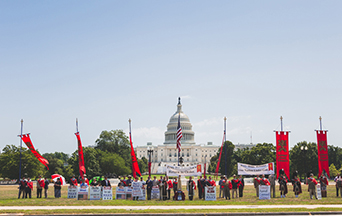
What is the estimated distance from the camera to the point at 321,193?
86.1ft

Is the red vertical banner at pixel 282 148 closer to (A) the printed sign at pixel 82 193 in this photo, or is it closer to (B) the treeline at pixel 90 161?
(A) the printed sign at pixel 82 193

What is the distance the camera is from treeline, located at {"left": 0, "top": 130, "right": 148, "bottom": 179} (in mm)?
67625

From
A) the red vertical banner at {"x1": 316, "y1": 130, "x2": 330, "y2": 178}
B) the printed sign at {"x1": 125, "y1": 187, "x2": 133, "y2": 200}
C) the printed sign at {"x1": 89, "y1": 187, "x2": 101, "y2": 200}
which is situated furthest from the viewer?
the red vertical banner at {"x1": 316, "y1": 130, "x2": 330, "y2": 178}

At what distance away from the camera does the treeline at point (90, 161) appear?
222ft

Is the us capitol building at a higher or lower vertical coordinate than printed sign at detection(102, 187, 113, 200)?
higher

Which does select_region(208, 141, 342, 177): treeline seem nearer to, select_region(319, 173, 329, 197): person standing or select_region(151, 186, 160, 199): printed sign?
select_region(319, 173, 329, 197): person standing

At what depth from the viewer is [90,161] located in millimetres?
77688

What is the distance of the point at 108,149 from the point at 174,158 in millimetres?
100536

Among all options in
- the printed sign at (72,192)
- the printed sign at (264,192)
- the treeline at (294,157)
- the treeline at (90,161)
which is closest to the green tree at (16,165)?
the treeline at (90,161)

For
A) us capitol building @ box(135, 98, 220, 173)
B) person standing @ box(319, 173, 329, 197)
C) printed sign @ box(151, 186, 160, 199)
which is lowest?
printed sign @ box(151, 186, 160, 199)

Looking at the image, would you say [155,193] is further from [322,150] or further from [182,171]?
[322,150]

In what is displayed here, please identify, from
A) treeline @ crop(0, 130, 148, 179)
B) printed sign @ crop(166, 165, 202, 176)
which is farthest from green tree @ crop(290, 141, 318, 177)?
printed sign @ crop(166, 165, 202, 176)

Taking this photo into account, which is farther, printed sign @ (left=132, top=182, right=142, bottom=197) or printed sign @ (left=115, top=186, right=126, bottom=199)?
printed sign @ (left=115, top=186, right=126, bottom=199)

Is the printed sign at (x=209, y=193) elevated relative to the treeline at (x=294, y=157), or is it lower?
lower
